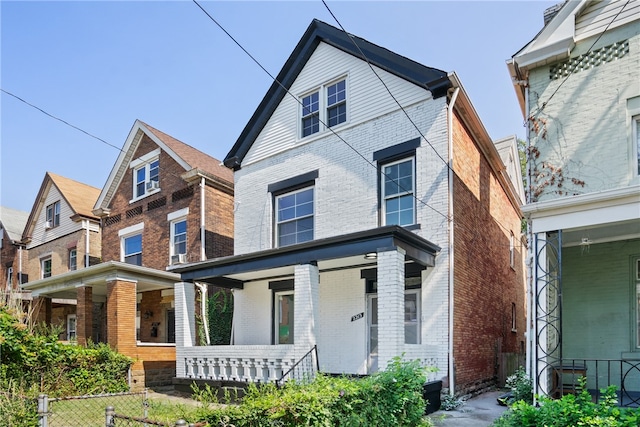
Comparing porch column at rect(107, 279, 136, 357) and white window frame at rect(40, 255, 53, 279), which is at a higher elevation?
white window frame at rect(40, 255, 53, 279)

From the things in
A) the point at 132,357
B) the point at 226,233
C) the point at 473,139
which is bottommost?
the point at 132,357

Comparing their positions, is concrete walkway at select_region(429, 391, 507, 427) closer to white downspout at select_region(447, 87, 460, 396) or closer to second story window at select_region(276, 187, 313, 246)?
white downspout at select_region(447, 87, 460, 396)

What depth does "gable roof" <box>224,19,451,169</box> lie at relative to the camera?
11984mm

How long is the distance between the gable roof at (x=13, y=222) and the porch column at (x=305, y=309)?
2433 cm

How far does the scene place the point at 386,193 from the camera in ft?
41.5

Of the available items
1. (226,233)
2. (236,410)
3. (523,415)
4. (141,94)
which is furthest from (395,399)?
(226,233)

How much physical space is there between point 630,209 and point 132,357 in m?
14.3

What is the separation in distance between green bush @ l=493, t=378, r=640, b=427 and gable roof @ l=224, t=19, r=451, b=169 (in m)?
8.26

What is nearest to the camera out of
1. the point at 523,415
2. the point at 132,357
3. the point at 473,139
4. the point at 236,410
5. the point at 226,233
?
the point at 236,410

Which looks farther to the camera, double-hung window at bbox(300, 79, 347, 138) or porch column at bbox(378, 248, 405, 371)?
double-hung window at bbox(300, 79, 347, 138)

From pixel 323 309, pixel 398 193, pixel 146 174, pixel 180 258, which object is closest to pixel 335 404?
pixel 398 193

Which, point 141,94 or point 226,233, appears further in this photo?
point 226,233

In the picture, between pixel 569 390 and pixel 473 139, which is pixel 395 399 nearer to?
pixel 569 390

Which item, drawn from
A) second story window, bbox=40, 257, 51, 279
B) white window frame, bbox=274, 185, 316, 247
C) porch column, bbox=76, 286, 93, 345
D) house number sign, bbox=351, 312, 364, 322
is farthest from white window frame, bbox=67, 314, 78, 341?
house number sign, bbox=351, 312, 364, 322
